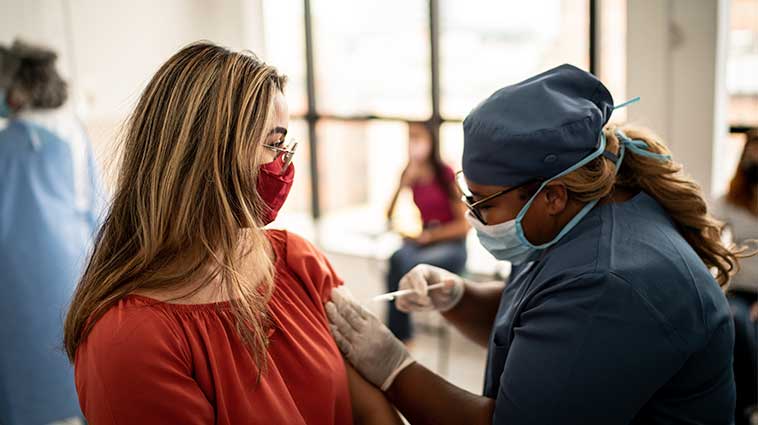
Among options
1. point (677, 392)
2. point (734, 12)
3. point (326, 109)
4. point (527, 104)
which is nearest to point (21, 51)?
point (326, 109)

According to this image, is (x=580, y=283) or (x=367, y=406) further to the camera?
(x=367, y=406)

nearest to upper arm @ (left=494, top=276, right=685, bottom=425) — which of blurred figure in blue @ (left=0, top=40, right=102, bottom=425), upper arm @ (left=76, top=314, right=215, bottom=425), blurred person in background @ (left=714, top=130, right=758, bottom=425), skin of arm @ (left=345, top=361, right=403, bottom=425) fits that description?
skin of arm @ (left=345, top=361, right=403, bottom=425)

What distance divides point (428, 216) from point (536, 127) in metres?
2.55

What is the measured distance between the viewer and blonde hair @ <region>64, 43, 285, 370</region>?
3.98 feet

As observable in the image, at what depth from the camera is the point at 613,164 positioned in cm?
138

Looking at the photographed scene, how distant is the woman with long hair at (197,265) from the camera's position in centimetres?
114

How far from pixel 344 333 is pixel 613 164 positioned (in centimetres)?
61

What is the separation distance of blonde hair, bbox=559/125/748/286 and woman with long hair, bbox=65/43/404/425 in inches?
22.2

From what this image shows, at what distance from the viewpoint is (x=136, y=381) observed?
1.10m

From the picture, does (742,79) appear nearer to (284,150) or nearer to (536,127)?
(536,127)

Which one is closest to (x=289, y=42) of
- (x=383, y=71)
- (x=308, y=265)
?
(x=383, y=71)

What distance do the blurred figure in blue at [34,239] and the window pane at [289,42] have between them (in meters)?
1.81

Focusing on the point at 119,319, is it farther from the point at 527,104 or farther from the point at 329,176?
the point at 329,176

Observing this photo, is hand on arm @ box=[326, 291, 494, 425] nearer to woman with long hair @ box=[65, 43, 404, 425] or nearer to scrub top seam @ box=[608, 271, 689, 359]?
woman with long hair @ box=[65, 43, 404, 425]
